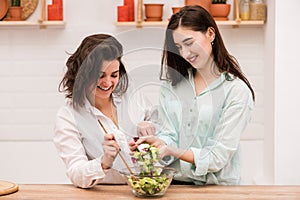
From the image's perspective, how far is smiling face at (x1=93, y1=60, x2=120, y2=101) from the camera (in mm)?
2164

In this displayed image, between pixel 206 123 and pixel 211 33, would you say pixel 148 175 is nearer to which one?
pixel 206 123

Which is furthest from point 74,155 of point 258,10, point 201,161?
point 258,10

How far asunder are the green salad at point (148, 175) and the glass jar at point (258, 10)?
5.75ft

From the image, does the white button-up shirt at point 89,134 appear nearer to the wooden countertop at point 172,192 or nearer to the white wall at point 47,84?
the wooden countertop at point 172,192

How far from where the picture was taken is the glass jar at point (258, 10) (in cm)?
365

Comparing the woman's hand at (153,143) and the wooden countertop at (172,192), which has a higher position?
the woman's hand at (153,143)

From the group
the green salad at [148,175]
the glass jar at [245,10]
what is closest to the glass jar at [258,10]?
the glass jar at [245,10]

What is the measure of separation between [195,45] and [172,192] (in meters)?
0.52

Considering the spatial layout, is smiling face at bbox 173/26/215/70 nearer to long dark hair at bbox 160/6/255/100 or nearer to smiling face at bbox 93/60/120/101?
long dark hair at bbox 160/6/255/100

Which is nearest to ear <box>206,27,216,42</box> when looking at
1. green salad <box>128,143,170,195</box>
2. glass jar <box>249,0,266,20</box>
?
green salad <box>128,143,170,195</box>

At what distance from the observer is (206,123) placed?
2.35 m
